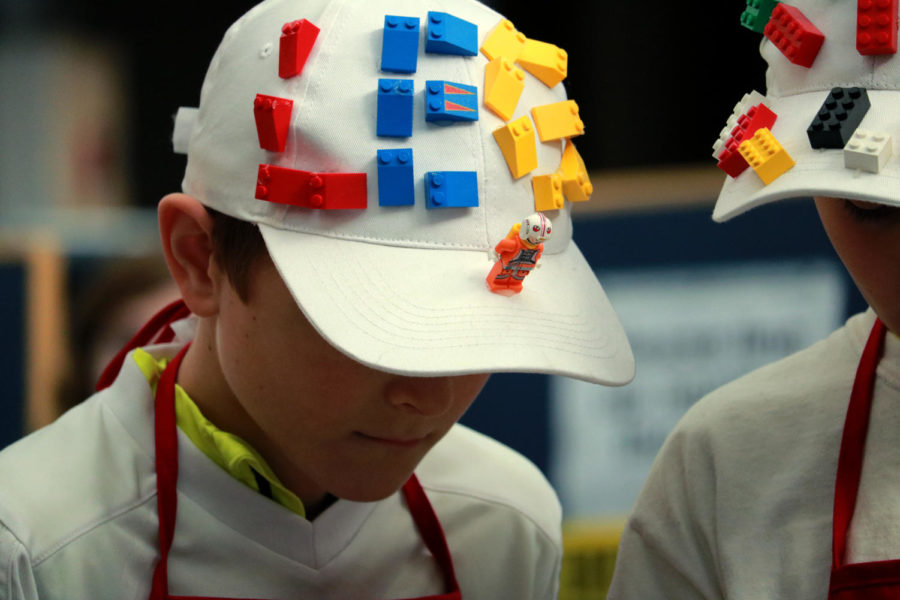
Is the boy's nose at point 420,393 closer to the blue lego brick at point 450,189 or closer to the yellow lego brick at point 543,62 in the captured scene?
the blue lego brick at point 450,189

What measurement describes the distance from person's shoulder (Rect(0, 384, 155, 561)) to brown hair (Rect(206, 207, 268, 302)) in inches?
9.2

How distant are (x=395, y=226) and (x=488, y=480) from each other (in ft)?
1.51

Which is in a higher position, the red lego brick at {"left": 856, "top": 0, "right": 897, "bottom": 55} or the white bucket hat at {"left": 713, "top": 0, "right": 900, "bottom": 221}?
the red lego brick at {"left": 856, "top": 0, "right": 897, "bottom": 55}

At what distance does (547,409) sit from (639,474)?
0.21 metres

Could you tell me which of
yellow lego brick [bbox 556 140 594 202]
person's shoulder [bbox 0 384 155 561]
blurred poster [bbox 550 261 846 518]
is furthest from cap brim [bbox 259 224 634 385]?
blurred poster [bbox 550 261 846 518]

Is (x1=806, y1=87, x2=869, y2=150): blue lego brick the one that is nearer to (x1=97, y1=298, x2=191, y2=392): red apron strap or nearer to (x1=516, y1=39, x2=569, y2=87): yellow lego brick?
(x1=516, y1=39, x2=569, y2=87): yellow lego brick

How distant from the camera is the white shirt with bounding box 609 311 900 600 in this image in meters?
1.04

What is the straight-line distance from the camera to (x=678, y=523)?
1137 mm

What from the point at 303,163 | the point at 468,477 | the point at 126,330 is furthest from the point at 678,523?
the point at 126,330

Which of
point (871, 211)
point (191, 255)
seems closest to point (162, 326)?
point (191, 255)

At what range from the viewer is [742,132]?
0.97 meters

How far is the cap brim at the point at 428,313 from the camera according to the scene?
2.96 ft

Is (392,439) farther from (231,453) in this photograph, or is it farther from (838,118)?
(838,118)

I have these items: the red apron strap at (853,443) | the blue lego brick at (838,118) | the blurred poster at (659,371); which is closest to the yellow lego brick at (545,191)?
the blue lego brick at (838,118)
